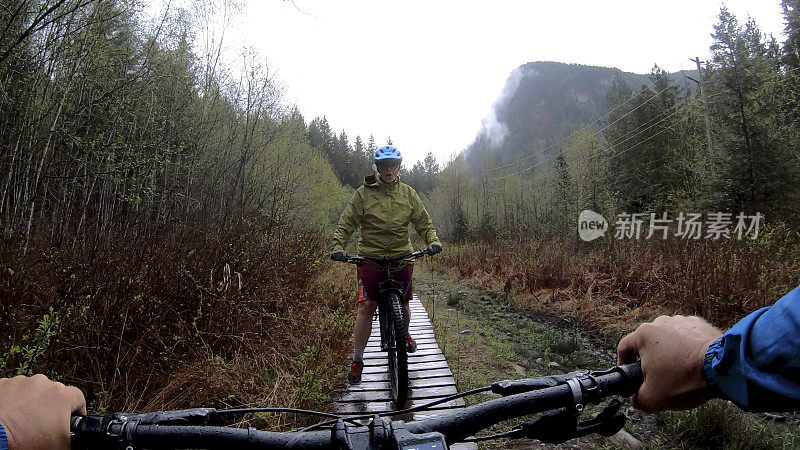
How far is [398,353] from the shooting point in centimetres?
360

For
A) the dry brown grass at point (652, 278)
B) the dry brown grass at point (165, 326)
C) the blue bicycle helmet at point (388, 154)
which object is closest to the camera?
the dry brown grass at point (165, 326)

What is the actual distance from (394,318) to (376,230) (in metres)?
0.93

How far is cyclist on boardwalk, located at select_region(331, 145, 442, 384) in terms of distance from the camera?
413 cm

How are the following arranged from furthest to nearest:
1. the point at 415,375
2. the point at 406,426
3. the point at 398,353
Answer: the point at 415,375 → the point at 398,353 → the point at 406,426

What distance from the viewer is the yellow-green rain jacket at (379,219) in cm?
421

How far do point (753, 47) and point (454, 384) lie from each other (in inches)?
928

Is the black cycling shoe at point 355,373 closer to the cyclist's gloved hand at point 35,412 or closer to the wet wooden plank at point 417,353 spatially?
the wet wooden plank at point 417,353

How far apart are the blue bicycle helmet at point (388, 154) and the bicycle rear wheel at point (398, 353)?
1288mm

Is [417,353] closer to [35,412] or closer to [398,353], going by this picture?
[398,353]

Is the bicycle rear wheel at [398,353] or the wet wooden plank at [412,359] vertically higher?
the bicycle rear wheel at [398,353]

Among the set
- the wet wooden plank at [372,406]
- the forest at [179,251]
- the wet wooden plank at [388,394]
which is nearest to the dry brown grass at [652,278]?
the forest at [179,251]

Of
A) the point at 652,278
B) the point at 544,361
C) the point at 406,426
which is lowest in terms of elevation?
the point at 544,361

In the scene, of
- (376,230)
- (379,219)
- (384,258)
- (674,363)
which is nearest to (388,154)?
(379,219)

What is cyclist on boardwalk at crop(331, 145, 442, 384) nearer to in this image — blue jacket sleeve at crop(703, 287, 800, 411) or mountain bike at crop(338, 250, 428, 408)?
mountain bike at crop(338, 250, 428, 408)
